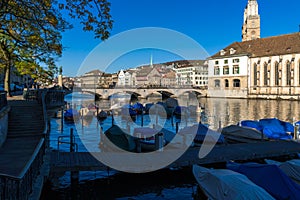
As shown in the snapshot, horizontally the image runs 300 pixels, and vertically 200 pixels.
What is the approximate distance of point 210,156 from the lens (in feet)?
54.4

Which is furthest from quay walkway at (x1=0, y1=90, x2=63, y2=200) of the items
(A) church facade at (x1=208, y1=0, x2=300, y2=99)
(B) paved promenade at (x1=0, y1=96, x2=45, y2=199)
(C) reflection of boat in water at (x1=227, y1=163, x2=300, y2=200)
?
(A) church facade at (x1=208, y1=0, x2=300, y2=99)

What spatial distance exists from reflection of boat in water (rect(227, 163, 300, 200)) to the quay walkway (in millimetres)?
8254

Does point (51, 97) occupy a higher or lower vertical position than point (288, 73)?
lower

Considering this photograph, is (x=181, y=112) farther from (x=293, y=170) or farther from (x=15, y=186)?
(x=15, y=186)

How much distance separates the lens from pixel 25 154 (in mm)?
14242

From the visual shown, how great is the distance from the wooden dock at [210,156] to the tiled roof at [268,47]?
73.4 m

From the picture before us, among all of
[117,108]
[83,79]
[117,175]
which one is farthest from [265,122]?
[83,79]

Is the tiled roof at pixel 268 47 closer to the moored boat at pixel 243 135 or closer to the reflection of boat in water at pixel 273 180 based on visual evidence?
the moored boat at pixel 243 135

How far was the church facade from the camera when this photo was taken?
276 feet

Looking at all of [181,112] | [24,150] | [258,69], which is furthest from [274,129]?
[258,69]

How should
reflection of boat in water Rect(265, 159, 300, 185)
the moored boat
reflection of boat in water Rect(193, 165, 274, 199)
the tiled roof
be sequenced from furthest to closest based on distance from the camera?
the tiled roof, the moored boat, reflection of boat in water Rect(265, 159, 300, 185), reflection of boat in water Rect(193, 165, 274, 199)

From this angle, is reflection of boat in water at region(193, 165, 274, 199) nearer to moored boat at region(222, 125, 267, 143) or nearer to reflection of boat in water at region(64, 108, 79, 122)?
moored boat at region(222, 125, 267, 143)

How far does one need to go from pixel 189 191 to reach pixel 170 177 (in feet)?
6.66

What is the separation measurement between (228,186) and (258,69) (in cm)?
8911
